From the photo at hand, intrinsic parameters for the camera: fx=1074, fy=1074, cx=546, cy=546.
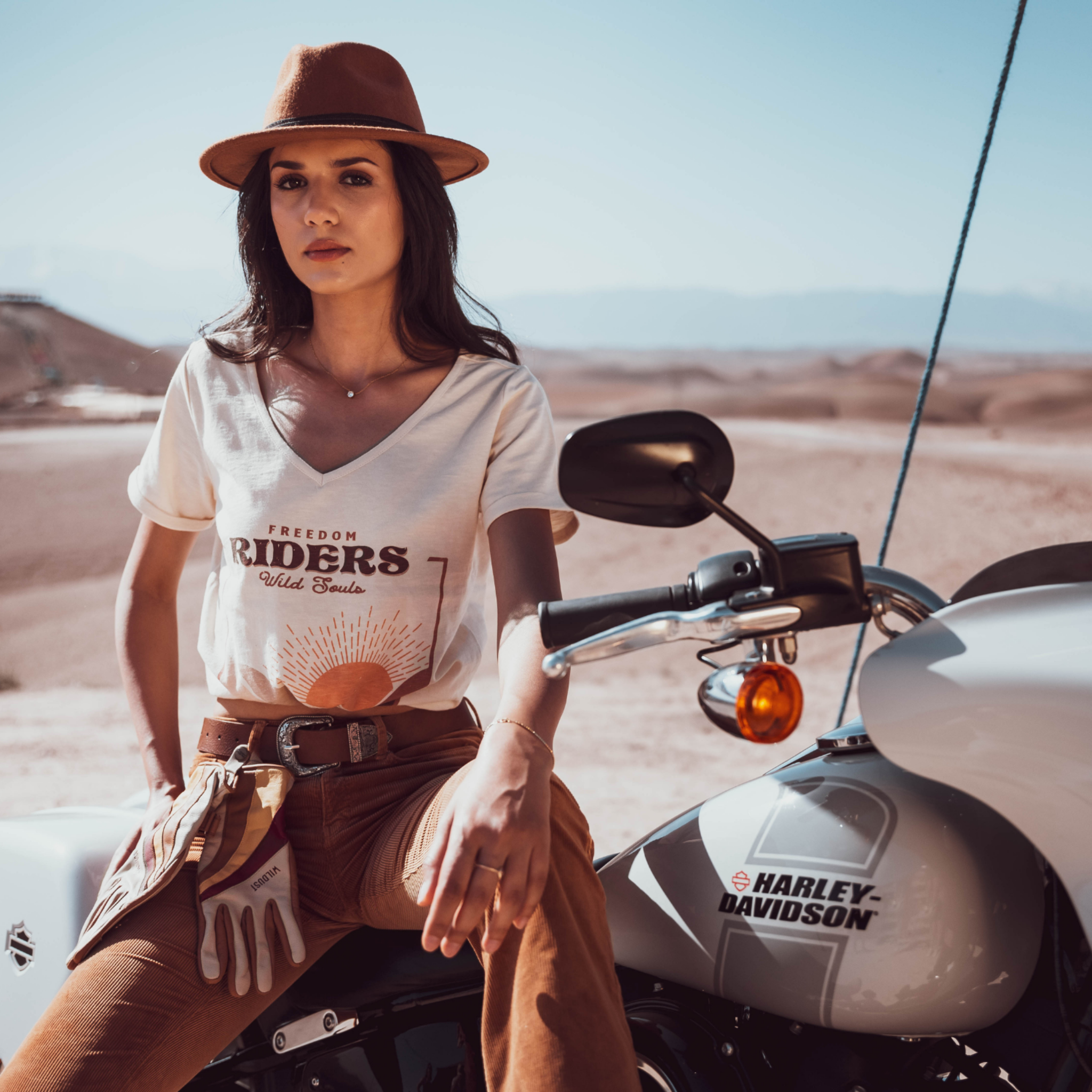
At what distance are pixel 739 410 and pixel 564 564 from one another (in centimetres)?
1051

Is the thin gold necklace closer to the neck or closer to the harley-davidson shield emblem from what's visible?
the neck

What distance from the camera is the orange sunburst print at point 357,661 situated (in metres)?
1.39

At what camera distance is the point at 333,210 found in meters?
1.48

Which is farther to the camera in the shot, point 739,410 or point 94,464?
point 739,410

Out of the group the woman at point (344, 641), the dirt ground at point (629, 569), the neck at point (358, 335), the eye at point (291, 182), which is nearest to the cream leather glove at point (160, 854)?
the woman at point (344, 641)

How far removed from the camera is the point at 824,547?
0.91m

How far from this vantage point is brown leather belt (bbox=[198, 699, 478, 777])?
1.35 meters

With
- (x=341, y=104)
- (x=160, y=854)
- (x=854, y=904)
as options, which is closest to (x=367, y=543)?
(x=160, y=854)

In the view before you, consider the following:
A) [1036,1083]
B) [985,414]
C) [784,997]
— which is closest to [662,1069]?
[784,997]

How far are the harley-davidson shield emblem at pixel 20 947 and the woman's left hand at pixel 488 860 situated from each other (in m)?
0.70

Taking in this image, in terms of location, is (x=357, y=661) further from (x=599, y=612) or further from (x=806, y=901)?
(x=806, y=901)

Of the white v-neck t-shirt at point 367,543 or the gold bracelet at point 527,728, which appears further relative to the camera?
the white v-neck t-shirt at point 367,543

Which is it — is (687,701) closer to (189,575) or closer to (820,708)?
(820,708)

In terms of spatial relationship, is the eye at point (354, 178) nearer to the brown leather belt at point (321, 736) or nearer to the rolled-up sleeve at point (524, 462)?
the rolled-up sleeve at point (524, 462)
